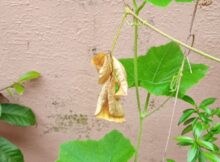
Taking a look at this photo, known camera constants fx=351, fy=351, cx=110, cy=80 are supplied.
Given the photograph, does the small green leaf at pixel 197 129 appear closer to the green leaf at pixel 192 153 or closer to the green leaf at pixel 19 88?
the green leaf at pixel 192 153

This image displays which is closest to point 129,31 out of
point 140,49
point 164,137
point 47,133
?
point 140,49

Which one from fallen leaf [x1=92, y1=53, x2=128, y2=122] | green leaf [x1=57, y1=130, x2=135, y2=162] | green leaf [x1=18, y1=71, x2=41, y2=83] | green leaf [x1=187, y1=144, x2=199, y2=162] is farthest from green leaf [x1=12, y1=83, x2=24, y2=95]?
green leaf [x1=187, y1=144, x2=199, y2=162]

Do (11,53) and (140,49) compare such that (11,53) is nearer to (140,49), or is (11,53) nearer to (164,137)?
(140,49)

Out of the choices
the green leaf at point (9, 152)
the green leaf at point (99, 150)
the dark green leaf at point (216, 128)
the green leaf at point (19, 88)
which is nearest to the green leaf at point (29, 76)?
the green leaf at point (19, 88)

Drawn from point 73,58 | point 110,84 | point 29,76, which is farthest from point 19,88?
point 110,84

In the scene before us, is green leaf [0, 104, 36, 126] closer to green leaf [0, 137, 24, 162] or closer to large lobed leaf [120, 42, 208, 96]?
green leaf [0, 137, 24, 162]

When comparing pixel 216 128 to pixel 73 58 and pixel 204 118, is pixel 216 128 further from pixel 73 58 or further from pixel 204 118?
pixel 73 58
